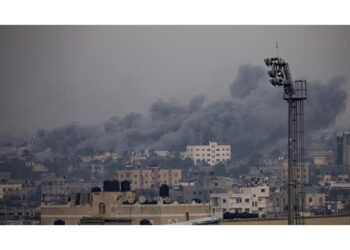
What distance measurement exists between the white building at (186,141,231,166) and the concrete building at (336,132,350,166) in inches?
152

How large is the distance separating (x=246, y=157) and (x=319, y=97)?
3.55 meters

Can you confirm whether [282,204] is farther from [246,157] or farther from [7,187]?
[7,187]

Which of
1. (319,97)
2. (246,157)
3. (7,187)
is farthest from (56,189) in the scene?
(319,97)

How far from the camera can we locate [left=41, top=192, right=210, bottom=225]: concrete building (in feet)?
81.9

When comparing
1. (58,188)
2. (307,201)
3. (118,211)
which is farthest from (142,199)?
(307,201)

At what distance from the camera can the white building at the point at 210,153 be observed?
99.0 feet

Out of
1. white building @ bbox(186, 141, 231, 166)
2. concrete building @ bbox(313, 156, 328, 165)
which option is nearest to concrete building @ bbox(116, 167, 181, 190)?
white building @ bbox(186, 141, 231, 166)

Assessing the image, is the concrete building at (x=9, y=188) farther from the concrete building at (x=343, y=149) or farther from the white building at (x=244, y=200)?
the concrete building at (x=343, y=149)

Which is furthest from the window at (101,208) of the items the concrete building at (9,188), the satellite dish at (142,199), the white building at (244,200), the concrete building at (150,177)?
the white building at (244,200)

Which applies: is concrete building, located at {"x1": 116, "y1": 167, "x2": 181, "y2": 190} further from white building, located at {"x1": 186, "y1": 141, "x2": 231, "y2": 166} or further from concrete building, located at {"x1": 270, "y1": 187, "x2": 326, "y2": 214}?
concrete building, located at {"x1": 270, "y1": 187, "x2": 326, "y2": 214}

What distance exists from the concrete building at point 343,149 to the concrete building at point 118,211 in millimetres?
4105

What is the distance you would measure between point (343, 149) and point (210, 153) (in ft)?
14.8

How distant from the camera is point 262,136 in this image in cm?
2989

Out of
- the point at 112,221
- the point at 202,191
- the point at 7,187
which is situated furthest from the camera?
the point at 202,191
